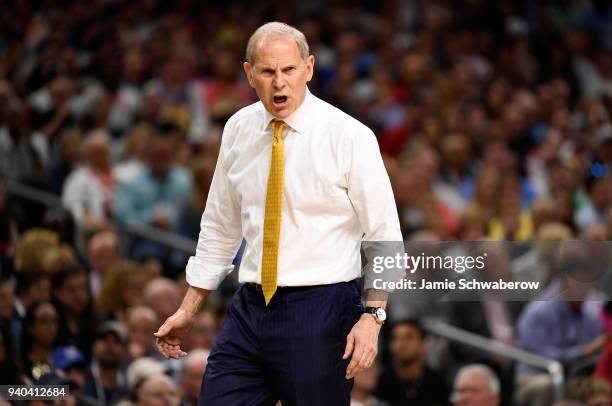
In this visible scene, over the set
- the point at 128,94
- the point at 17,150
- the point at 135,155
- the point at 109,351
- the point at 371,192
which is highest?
the point at 128,94

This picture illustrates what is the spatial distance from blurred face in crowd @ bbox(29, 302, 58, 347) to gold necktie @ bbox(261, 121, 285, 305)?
6.60 ft

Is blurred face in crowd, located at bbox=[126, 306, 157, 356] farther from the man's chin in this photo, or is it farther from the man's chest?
the man's chin

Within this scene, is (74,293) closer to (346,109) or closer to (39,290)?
(39,290)

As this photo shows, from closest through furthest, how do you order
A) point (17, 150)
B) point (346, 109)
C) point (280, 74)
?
point (280, 74)
point (17, 150)
point (346, 109)

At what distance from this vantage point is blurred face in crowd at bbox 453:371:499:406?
577 cm

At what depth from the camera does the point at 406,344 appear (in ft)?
20.7

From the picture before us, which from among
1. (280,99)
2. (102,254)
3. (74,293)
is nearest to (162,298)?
(74,293)

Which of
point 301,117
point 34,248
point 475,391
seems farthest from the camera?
point 34,248

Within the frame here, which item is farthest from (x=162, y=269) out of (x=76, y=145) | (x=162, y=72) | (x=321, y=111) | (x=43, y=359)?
(x=321, y=111)

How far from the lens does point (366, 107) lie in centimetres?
1054

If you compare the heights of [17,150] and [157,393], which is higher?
[17,150]

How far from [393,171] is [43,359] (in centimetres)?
355

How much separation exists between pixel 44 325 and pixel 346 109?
17.5 feet

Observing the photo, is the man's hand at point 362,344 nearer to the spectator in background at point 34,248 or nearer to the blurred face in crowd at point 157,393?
the blurred face in crowd at point 157,393
